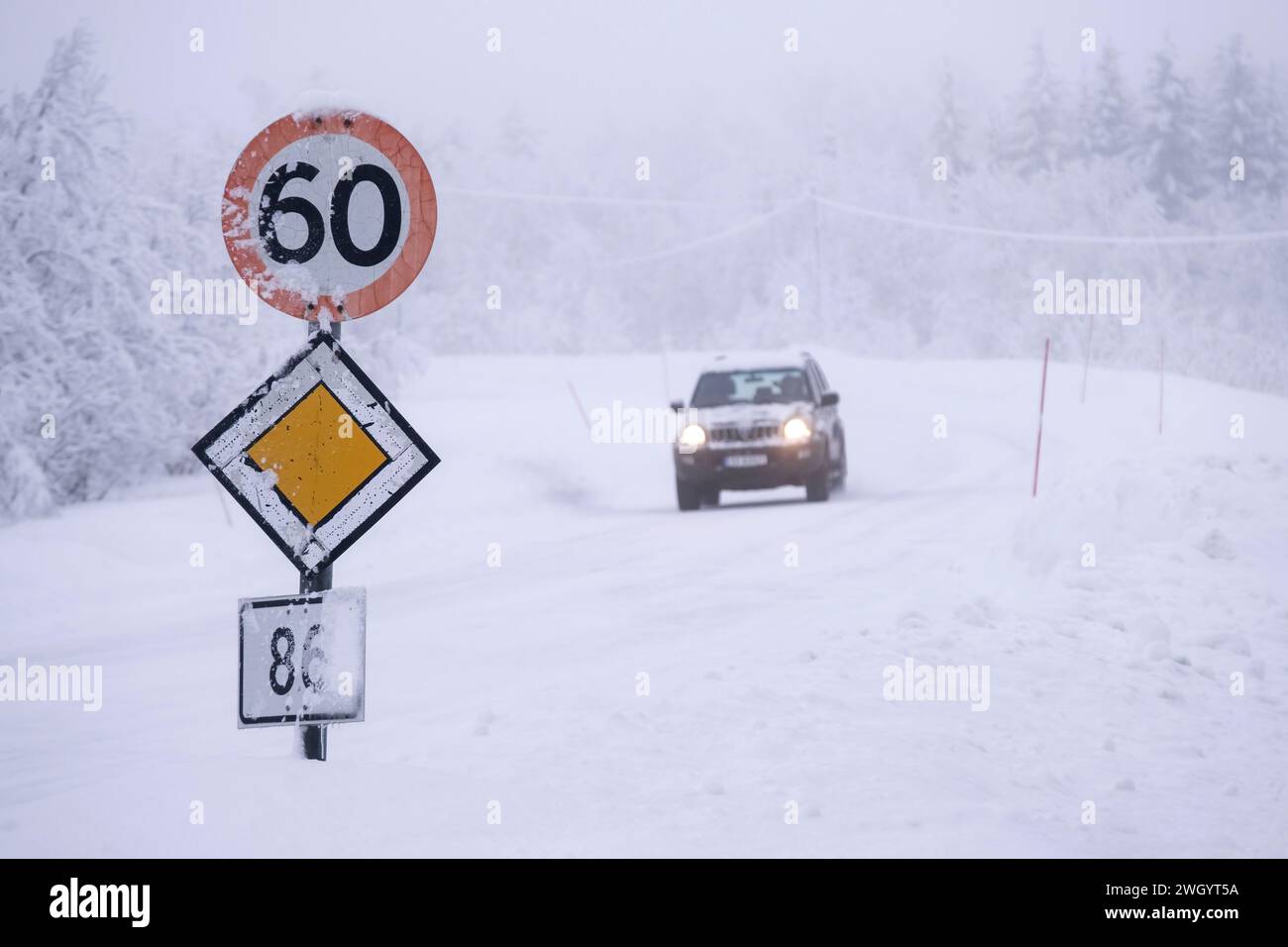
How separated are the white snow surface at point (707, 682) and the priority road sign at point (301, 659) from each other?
382 mm

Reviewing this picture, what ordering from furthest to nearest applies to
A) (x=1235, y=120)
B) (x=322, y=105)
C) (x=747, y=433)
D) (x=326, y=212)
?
1. (x=1235, y=120)
2. (x=747, y=433)
3. (x=322, y=105)
4. (x=326, y=212)

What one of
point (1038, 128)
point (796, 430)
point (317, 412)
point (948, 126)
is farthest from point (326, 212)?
point (948, 126)

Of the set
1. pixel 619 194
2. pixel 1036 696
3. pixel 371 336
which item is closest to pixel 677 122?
pixel 619 194

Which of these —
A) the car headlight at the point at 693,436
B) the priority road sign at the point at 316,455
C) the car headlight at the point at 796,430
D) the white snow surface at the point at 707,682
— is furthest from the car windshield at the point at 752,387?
the priority road sign at the point at 316,455

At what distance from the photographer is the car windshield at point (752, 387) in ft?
57.6

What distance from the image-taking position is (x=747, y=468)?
55.8ft

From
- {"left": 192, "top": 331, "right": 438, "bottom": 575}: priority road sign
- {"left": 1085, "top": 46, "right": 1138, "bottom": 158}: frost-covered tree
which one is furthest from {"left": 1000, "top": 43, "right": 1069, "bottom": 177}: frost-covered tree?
{"left": 192, "top": 331, "right": 438, "bottom": 575}: priority road sign

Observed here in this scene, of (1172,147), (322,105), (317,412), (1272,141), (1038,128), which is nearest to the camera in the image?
(317,412)

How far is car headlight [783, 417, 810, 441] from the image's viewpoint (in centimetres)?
1703

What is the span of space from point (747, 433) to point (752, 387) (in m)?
1.07

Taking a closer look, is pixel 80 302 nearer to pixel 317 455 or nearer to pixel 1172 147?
pixel 317 455

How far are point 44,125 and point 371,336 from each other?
1199cm
